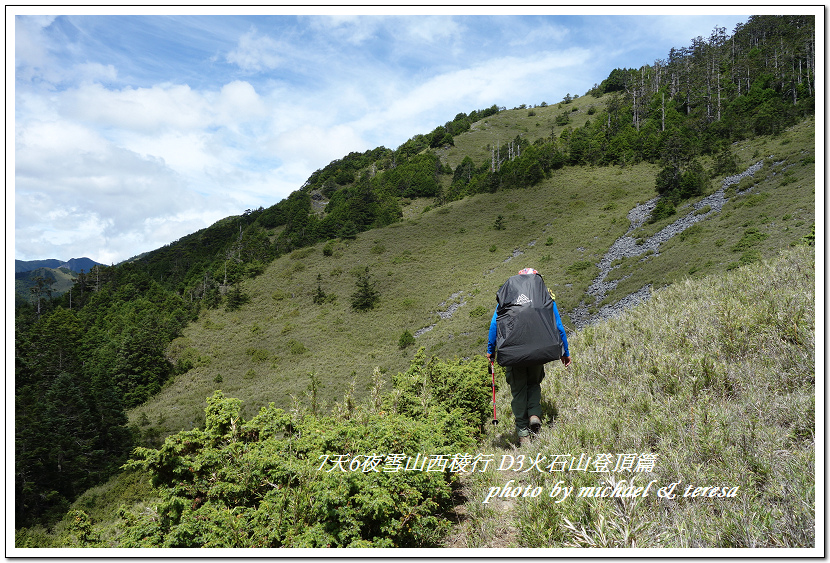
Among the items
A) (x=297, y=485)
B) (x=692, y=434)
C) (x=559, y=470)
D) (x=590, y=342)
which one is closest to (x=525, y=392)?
(x=559, y=470)

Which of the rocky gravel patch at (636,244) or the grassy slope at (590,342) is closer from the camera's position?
the grassy slope at (590,342)

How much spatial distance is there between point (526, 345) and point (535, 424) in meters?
1.07

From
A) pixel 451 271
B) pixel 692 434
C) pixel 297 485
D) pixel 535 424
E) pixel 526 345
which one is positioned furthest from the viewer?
pixel 451 271

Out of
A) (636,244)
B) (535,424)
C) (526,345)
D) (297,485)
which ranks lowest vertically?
(636,244)

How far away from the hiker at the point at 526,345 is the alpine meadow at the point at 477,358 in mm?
320

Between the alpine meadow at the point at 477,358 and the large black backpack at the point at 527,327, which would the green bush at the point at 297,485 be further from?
the large black backpack at the point at 527,327

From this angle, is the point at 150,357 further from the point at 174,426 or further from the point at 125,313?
the point at 125,313

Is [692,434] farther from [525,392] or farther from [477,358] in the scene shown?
[477,358]

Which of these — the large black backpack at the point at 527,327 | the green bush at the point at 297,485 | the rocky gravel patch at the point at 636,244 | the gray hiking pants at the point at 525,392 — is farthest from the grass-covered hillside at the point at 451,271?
the green bush at the point at 297,485

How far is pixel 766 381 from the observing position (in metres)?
3.29

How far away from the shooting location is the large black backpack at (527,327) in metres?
3.64

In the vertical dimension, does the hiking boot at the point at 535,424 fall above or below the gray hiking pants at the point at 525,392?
below

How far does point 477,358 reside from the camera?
686 cm

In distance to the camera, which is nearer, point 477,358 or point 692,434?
point 692,434
